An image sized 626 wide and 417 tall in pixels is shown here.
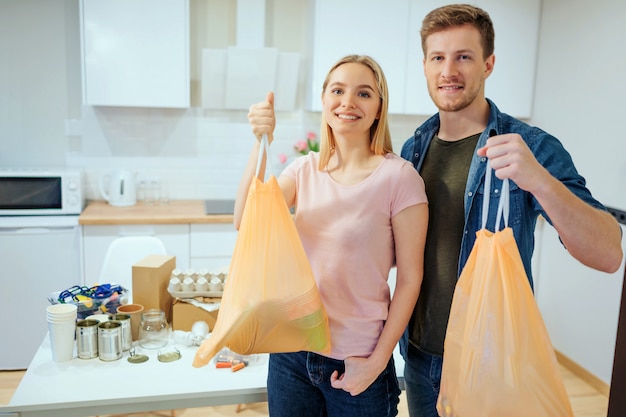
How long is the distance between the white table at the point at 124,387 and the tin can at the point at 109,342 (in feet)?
0.06

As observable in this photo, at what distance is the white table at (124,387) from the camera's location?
4.64 feet

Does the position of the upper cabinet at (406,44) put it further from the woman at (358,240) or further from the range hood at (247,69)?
the woman at (358,240)

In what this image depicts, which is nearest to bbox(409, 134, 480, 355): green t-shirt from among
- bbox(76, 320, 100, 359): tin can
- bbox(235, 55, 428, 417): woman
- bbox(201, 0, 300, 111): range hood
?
bbox(235, 55, 428, 417): woman

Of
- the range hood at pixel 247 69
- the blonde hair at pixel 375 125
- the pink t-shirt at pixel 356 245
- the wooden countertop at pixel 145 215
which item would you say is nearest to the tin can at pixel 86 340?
the pink t-shirt at pixel 356 245

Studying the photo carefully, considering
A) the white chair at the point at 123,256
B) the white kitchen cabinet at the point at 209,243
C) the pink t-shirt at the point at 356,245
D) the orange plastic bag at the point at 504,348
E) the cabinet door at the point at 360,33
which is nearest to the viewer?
the orange plastic bag at the point at 504,348

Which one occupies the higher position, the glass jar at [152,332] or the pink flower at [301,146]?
the pink flower at [301,146]

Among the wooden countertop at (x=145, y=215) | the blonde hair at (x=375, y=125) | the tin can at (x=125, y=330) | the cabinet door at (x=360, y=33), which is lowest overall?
the tin can at (x=125, y=330)

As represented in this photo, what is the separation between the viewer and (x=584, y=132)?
11.0 feet

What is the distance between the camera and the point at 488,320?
1.14 meters

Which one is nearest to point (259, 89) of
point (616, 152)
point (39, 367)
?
point (616, 152)

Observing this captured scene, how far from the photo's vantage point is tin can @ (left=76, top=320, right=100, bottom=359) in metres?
1.60

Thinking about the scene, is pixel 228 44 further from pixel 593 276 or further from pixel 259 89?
pixel 593 276

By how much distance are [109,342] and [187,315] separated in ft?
0.86

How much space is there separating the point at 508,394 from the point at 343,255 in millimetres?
447
